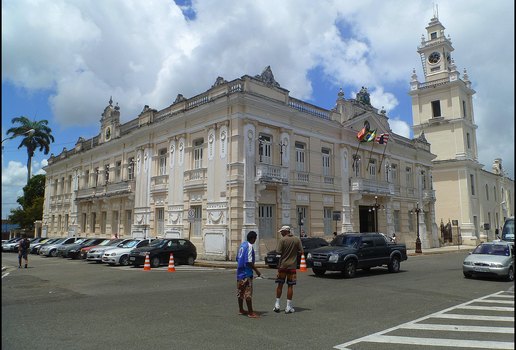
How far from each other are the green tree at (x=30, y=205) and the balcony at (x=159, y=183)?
3438 cm

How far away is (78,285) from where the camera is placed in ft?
47.6

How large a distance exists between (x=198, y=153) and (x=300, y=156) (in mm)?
6926

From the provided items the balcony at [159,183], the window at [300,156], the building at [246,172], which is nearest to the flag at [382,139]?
the building at [246,172]

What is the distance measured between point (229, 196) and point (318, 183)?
7.35 meters

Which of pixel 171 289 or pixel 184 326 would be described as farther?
pixel 171 289

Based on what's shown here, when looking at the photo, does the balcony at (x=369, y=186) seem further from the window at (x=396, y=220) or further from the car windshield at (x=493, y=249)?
the car windshield at (x=493, y=249)

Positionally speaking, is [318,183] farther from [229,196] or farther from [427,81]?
[427,81]

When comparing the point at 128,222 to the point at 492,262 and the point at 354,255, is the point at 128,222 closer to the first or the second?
the point at 354,255

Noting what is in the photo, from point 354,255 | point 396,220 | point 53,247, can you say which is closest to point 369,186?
point 396,220

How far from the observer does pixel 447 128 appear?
5259 cm

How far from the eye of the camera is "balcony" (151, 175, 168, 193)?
29.8m

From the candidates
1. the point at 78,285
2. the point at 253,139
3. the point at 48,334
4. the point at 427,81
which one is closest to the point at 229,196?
the point at 253,139

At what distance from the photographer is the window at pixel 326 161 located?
30.3m

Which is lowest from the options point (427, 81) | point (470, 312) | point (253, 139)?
point (470, 312)
